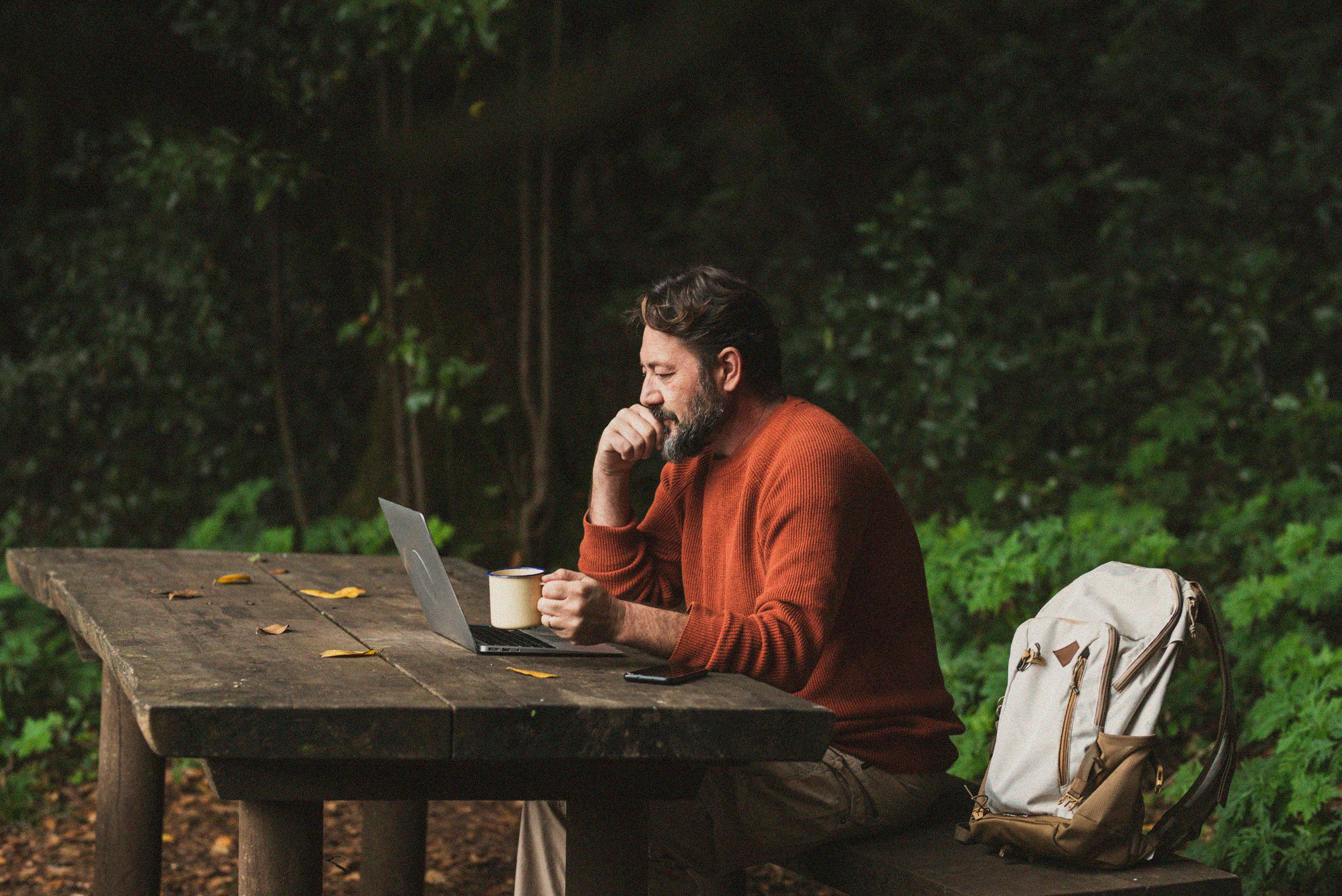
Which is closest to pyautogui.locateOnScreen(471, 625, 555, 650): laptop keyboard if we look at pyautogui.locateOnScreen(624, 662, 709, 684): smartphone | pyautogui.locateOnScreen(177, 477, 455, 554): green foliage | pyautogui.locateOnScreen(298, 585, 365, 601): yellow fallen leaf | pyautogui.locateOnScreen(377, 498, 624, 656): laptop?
pyautogui.locateOnScreen(377, 498, 624, 656): laptop

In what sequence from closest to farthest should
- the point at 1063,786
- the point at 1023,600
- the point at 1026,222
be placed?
the point at 1063,786
the point at 1023,600
the point at 1026,222

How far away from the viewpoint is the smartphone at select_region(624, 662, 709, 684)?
2334mm

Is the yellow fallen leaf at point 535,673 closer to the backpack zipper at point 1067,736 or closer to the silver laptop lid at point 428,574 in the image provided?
the silver laptop lid at point 428,574

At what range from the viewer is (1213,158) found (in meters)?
8.12

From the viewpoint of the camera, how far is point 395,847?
364cm

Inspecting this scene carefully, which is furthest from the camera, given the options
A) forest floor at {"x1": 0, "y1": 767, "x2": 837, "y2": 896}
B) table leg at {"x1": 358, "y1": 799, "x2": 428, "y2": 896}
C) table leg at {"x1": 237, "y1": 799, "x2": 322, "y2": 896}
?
forest floor at {"x1": 0, "y1": 767, "x2": 837, "y2": 896}

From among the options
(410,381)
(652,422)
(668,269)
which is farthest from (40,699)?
(652,422)

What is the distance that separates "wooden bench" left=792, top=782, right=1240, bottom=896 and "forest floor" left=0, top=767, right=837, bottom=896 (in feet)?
5.14

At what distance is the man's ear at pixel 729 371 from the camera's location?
→ 2.97 meters

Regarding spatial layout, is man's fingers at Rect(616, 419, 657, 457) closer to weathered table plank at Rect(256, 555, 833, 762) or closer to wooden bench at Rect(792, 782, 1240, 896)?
weathered table plank at Rect(256, 555, 833, 762)

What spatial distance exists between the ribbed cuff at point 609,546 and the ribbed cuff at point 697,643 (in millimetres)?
776

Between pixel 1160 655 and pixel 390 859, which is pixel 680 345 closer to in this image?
pixel 1160 655

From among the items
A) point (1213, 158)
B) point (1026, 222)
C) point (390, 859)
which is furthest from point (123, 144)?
point (1213, 158)

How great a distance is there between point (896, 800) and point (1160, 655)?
1.82 feet
